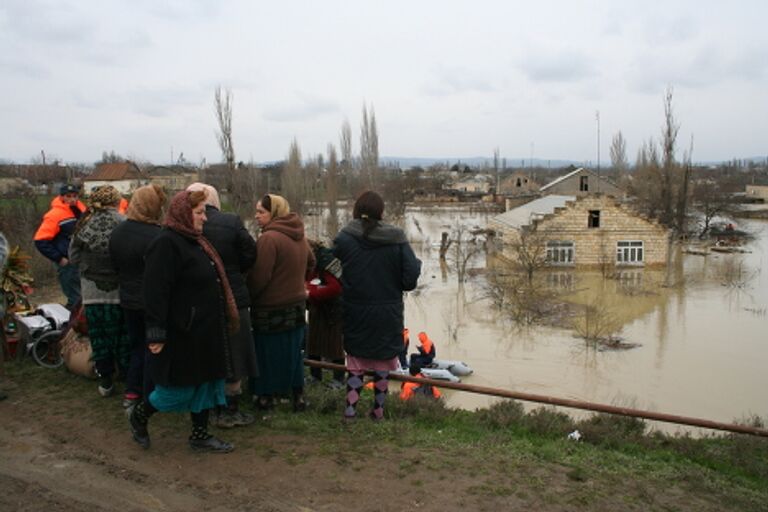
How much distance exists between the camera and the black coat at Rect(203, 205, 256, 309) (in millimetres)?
4250

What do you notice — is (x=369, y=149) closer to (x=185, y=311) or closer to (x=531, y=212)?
(x=531, y=212)

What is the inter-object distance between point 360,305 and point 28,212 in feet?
65.5

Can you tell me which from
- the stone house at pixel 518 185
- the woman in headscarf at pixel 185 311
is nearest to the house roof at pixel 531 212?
the woman in headscarf at pixel 185 311

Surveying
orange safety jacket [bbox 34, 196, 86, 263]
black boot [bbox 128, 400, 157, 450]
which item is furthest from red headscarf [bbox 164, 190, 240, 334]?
orange safety jacket [bbox 34, 196, 86, 263]

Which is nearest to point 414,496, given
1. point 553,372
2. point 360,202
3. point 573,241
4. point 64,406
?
point 360,202

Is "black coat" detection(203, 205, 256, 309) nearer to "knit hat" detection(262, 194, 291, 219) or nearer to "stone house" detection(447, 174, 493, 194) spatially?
"knit hat" detection(262, 194, 291, 219)

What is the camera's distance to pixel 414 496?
372 centimetres

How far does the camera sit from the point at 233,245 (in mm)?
4305

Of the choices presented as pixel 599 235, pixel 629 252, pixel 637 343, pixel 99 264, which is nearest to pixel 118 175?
pixel 599 235

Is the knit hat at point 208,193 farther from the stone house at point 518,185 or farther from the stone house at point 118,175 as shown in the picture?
the stone house at point 518,185

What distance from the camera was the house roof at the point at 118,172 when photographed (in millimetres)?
53156

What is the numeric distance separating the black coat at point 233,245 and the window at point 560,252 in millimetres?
24676

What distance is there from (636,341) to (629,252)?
12.9 metres

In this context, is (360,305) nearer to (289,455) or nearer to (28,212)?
(289,455)
